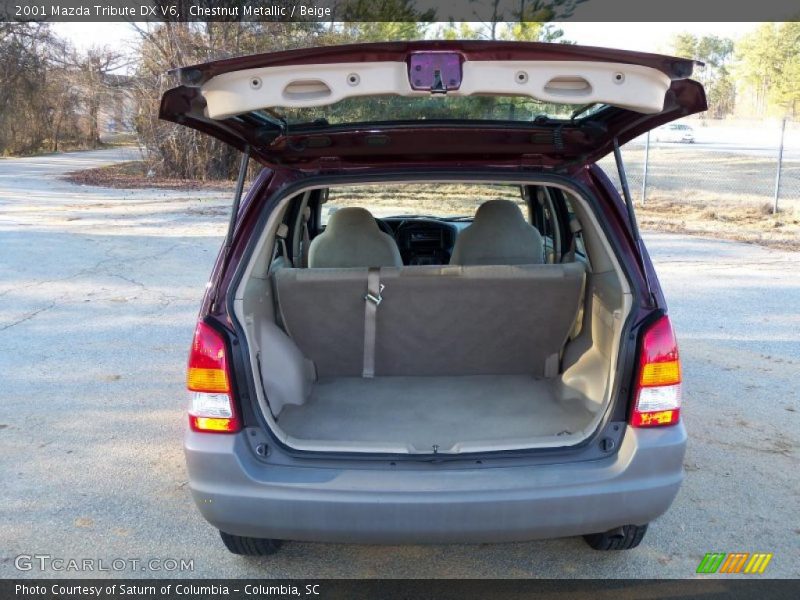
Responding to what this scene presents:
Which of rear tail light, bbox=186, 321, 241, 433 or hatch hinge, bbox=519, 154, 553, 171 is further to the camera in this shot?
hatch hinge, bbox=519, 154, 553, 171

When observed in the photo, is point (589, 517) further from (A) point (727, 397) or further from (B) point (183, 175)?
(B) point (183, 175)

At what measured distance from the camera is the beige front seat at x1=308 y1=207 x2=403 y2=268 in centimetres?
396

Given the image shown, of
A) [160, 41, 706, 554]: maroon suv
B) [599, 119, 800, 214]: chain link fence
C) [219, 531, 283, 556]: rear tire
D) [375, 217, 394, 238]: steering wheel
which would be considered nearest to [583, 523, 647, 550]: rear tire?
[160, 41, 706, 554]: maroon suv

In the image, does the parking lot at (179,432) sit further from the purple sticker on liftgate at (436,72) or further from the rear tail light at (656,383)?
the purple sticker on liftgate at (436,72)

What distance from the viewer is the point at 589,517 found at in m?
2.43

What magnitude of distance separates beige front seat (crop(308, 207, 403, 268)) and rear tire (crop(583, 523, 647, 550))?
174cm

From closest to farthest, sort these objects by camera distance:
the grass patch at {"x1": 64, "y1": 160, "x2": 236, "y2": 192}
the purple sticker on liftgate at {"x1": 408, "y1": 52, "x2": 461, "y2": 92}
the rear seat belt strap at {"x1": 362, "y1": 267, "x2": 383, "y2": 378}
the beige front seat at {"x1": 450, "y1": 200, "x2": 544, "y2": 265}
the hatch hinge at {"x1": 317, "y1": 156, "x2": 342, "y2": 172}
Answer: the purple sticker on liftgate at {"x1": 408, "y1": 52, "x2": 461, "y2": 92}, the hatch hinge at {"x1": 317, "y1": 156, "x2": 342, "y2": 172}, the rear seat belt strap at {"x1": 362, "y1": 267, "x2": 383, "y2": 378}, the beige front seat at {"x1": 450, "y1": 200, "x2": 544, "y2": 265}, the grass patch at {"x1": 64, "y1": 160, "x2": 236, "y2": 192}

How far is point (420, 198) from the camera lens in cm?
550

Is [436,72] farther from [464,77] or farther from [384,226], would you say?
[384,226]

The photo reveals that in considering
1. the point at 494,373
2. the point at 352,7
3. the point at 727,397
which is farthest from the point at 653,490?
the point at 352,7

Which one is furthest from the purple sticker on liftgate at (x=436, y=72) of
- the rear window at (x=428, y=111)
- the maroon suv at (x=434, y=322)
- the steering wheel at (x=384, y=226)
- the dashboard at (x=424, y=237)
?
the dashboard at (x=424, y=237)

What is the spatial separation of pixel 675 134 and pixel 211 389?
37.6m

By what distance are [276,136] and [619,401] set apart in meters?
1.73

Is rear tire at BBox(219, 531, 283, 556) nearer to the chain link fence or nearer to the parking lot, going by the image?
the parking lot
